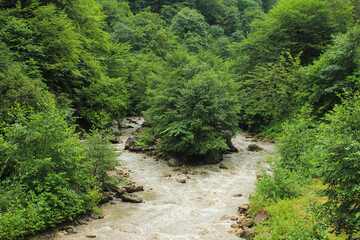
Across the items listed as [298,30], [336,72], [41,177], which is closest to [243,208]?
[41,177]

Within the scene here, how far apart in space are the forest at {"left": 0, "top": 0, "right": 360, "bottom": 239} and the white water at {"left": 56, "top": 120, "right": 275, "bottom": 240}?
1.19 metres

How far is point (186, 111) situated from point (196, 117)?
0.89 m

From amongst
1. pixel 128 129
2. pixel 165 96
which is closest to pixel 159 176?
pixel 165 96

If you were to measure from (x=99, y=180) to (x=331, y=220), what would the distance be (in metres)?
9.36

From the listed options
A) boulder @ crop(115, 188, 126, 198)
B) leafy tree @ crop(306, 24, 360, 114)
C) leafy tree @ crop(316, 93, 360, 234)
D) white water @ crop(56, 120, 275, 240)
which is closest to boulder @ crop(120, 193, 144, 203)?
white water @ crop(56, 120, 275, 240)

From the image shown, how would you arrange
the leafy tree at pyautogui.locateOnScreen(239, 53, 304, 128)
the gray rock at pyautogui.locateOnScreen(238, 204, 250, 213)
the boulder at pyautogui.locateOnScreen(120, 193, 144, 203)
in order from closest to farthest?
the gray rock at pyautogui.locateOnScreen(238, 204, 250, 213) < the boulder at pyautogui.locateOnScreen(120, 193, 144, 203) < the leafy tree at pyautogui.locateOnScreen(239, 53, 304, 128)

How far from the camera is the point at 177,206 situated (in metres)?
11.0

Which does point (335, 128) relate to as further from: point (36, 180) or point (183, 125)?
point (183, 125)

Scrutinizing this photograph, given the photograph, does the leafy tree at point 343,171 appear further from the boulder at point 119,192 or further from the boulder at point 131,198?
the boulder at point 119,192

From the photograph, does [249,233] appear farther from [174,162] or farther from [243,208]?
[174,162]

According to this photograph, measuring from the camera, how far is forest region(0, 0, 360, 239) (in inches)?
243

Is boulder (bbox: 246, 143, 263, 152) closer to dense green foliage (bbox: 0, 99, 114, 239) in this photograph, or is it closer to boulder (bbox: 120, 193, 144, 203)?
boulder (bbox: 120, 193, 144, 203)

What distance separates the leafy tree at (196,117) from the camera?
17031mm

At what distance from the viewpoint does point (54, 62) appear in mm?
20047
